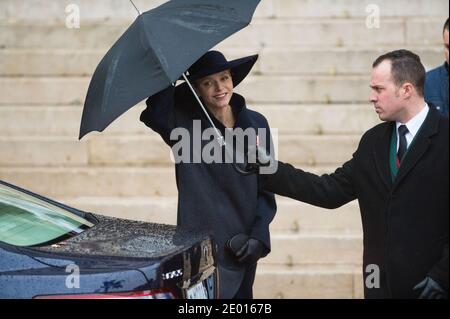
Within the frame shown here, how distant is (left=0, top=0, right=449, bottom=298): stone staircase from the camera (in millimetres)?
7688

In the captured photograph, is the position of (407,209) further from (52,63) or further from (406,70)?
(52,63)

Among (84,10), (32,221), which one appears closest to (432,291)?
(32,221)

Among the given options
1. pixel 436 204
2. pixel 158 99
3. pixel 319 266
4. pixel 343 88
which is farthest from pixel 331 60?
pixel 436 204

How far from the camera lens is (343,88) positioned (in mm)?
8453

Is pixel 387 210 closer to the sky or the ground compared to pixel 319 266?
closer to the sky

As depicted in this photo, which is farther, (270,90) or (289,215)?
(270,90)

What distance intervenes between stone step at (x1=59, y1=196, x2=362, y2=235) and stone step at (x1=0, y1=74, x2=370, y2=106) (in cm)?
103

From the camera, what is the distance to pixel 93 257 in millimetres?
4223

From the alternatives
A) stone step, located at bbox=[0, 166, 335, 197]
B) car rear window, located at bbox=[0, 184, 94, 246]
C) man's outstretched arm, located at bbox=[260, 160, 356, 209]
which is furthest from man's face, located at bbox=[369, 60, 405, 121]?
stone step, located at bbox=[0, 166, 335, 197]

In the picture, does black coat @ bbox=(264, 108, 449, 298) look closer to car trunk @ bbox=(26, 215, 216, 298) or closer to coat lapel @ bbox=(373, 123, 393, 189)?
coat lapel @ bbox=(373, 123, 393, 189)

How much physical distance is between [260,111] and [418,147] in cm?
405
